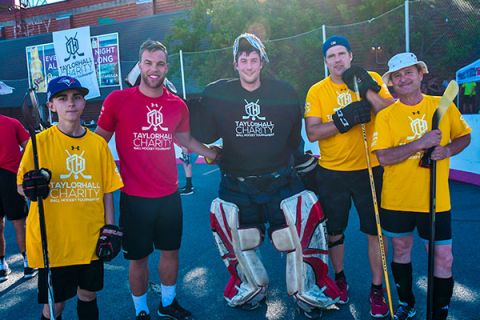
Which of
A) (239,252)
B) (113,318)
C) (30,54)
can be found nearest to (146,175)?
(239,252)

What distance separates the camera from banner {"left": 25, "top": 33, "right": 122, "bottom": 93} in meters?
17.0

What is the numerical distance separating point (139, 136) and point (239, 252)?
1.16 metres

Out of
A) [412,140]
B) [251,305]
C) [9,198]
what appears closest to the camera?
[412,140]

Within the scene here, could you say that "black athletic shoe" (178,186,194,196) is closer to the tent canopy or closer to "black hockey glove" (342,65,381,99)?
"black hockey glove" (342,65,381,99)

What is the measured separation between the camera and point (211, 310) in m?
3.41

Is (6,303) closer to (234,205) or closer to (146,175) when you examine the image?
(146,175)

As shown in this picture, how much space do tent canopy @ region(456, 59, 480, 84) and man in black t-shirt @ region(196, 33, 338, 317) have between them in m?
7.61

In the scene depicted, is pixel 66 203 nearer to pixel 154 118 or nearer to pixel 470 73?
pixel 154 118

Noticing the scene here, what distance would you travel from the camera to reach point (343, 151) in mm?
3209

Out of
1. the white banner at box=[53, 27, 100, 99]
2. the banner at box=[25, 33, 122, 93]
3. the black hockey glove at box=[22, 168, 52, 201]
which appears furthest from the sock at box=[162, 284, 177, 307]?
the white banner at box=[53, 27, 100, 99]

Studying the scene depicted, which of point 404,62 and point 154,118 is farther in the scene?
point 154,118

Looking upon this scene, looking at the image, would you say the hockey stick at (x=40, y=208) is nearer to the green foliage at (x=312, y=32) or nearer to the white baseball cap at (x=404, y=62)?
the white baseball cap at (x=404, y=62)

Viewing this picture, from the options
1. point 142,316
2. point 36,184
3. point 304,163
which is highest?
point 36,184

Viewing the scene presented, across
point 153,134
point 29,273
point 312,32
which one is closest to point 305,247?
point 153,134
